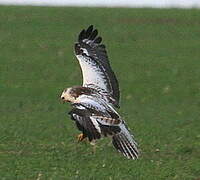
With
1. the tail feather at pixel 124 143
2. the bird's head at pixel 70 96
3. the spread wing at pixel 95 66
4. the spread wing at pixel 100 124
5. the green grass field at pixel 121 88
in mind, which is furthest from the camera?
the green grass field at pixel 121 88

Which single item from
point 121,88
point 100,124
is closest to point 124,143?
point 100,124

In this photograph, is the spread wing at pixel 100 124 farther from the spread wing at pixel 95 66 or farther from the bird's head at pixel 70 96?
the spread wing at pixel 95 66

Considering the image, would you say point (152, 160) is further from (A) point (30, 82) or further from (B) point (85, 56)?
(A) point (30, 82)

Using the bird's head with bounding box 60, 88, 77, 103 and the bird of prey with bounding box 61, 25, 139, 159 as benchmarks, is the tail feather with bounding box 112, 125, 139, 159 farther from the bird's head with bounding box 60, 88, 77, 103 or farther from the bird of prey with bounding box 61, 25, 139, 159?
the bird's head with bounding box 60, 88, 77, 103

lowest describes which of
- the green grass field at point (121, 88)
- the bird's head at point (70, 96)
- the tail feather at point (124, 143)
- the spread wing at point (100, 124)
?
the green grass field at point (121, 88)

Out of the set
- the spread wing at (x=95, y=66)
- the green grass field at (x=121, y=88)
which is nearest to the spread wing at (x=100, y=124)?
the spread wing at (x=95, y=66)

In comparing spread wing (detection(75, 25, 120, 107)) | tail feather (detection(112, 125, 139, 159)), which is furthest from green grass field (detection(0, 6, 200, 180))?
tail feather (detection(112, 125, 139, 159))

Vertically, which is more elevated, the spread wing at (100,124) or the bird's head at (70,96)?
the bird's head at (70,96)

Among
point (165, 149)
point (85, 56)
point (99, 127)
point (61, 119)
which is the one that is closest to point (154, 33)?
point (61, 119)

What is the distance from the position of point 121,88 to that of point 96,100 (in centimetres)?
1042

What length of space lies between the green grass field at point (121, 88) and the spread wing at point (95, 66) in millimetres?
1322

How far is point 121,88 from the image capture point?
2022 centimetres

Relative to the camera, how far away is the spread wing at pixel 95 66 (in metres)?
10.8

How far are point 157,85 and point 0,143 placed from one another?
763 cm
